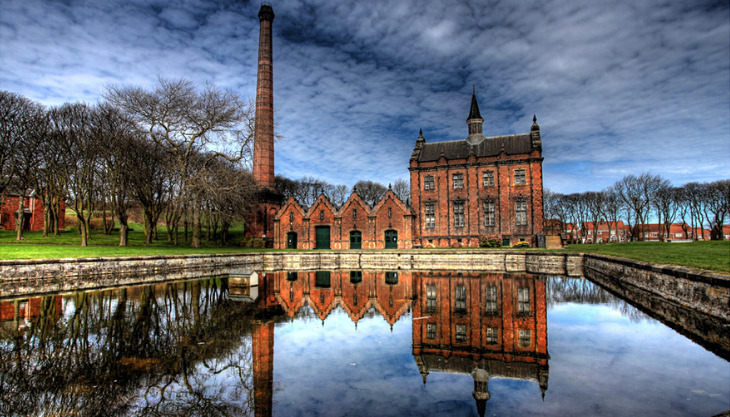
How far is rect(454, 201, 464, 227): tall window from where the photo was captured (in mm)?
37750

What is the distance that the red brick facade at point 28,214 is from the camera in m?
43.6

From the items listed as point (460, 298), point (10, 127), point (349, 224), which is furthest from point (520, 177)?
point (10, 127)

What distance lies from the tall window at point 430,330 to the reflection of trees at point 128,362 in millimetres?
3915

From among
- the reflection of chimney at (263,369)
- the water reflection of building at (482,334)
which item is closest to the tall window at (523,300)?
the water reflection of building at (482,334)

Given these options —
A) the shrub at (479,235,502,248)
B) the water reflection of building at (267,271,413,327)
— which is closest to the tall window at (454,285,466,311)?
the water reflection of building at (267,271,413,327)

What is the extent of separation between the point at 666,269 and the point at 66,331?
16187mm

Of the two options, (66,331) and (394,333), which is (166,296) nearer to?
(66,331)

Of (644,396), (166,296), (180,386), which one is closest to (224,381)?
(180,386)

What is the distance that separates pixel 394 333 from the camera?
886 centimetres

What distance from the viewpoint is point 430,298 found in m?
13.5

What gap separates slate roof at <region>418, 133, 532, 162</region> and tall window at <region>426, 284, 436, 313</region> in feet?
82.0

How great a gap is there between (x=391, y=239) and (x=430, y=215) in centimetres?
488

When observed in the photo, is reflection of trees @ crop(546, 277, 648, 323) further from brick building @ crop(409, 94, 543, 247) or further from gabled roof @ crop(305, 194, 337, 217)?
gabled roof @ crop(305, 194, 337, 217)

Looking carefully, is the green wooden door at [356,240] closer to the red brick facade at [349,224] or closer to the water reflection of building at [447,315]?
the red brick facade at [349,224]
